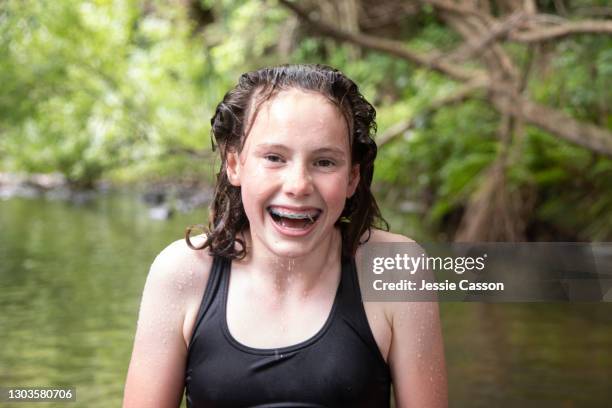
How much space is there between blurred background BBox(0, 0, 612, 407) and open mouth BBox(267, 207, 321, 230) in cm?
47

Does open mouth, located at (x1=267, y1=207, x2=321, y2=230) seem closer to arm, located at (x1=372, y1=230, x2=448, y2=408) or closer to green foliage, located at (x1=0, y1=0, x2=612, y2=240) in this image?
arm, located at (x1=372, y1=230, x2=448, y2=408)

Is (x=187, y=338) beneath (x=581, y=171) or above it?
beneath

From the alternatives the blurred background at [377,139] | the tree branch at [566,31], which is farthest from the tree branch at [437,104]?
the tree branch at [566,31]

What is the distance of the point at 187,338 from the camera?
1.67m

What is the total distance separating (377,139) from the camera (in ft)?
28.0

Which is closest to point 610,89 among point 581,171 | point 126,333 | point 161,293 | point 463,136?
point 581,171

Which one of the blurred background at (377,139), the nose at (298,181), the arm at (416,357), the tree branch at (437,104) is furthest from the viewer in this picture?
the tree branch at (437,104)

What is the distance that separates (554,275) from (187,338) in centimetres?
173

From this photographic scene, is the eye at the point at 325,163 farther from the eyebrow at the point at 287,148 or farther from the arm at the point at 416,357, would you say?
the arm at the point at 416,357

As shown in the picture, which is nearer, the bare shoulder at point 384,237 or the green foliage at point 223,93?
the bare shoulder at point 384,237

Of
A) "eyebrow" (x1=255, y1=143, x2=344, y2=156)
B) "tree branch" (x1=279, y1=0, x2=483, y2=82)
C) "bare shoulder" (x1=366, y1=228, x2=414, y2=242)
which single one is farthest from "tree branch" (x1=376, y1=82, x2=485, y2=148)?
"eyebrow" (x1=255, y1=143, x2=344, y2=156)

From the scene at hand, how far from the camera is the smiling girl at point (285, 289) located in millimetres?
1580

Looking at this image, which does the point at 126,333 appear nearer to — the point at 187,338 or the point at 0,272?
the point at 0,272

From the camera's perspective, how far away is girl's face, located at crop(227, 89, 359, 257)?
1.57 m
